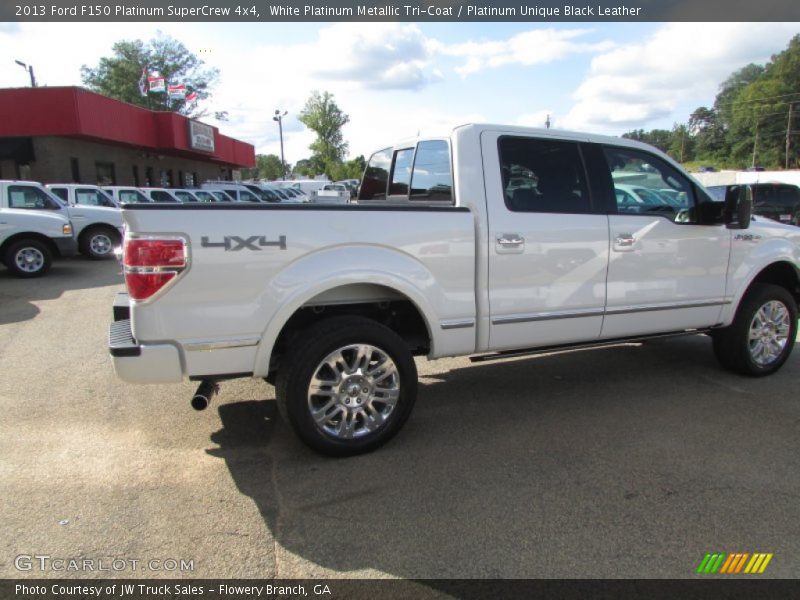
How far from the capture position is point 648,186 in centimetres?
450

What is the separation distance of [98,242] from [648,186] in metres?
12.9

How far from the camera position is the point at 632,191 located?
4426 millimetres

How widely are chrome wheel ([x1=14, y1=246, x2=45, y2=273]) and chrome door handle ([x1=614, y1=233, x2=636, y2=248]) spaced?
10893 mm

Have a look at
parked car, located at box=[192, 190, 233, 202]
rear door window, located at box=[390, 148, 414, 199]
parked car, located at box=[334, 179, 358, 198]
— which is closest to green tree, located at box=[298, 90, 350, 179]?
parked car, located at box=[334, 179, 358, 198]

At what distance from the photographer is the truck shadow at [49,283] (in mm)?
8000

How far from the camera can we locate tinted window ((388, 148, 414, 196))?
15.2 feet

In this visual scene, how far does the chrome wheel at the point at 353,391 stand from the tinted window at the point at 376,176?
2.15 metres

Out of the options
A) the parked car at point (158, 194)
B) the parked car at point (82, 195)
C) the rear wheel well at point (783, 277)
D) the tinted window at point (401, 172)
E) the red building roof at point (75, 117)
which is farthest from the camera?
the red building roof at point (75, 117)

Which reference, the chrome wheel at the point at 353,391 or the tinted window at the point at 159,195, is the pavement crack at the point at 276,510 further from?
the tinted window at the point at 159,195

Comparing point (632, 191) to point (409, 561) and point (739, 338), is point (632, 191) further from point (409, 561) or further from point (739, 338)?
point (409, 561)

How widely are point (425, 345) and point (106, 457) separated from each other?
2185 mm

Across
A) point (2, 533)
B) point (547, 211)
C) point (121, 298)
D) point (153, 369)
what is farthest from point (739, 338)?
point (2, 533)

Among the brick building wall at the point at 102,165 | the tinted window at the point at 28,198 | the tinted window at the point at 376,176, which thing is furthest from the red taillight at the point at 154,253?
the brick building wall at the point at 102,165

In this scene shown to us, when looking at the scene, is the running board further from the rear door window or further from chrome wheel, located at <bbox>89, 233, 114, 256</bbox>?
chrome wheel, located at <bbox>89, 233, 114, 256</bbox>
